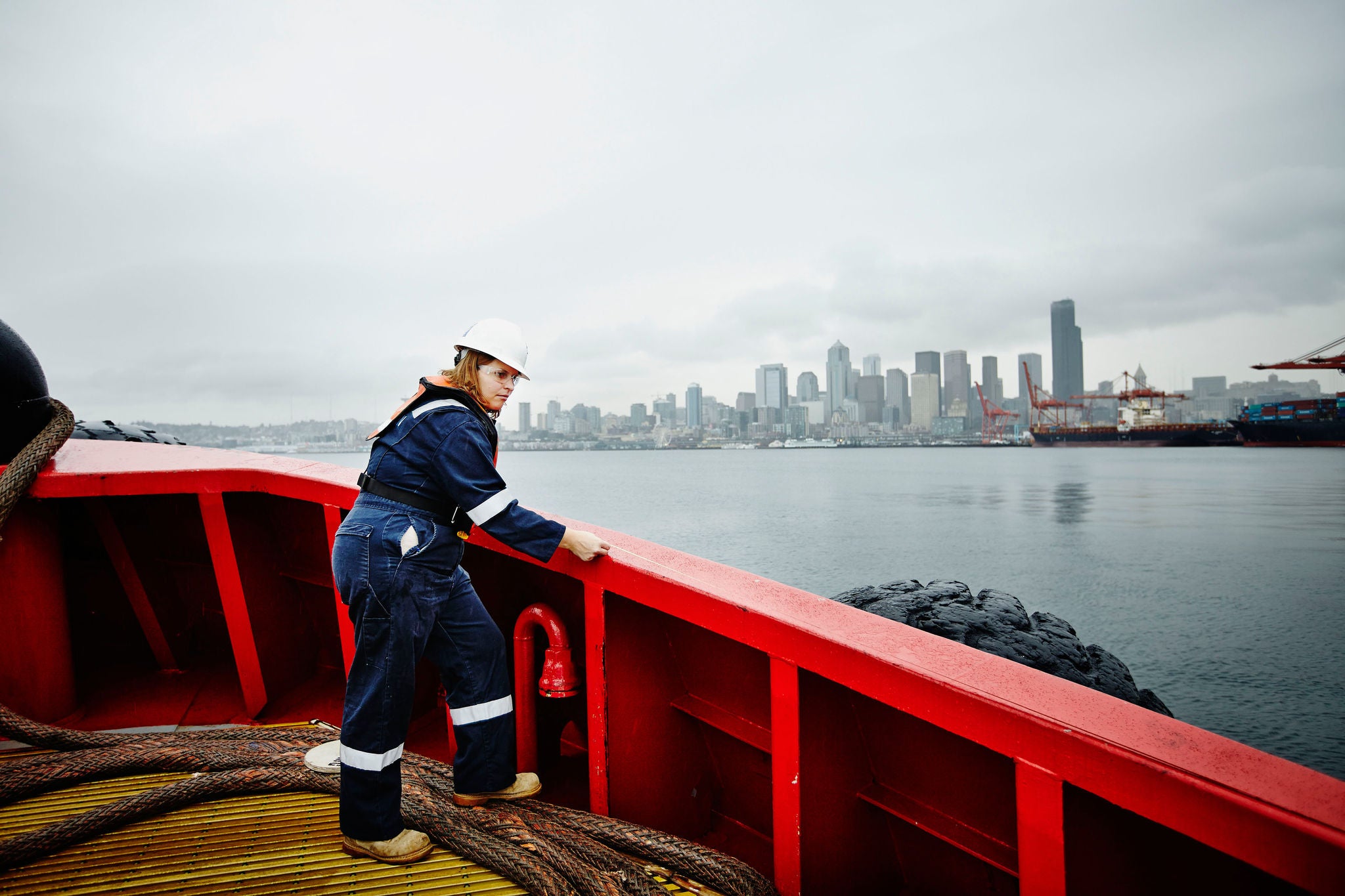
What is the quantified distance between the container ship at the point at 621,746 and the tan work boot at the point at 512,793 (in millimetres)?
68

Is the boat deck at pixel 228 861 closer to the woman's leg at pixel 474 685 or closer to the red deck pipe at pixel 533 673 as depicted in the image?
the woman's leg at pixel 474 685

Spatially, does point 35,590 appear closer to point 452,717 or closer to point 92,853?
point 92,853

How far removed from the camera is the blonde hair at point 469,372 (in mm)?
2357

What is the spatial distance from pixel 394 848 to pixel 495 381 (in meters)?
1.43

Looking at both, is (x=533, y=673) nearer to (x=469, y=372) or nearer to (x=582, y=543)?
(x=582, y=543)

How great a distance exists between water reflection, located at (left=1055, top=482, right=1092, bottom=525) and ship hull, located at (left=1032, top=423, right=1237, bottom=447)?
172ft

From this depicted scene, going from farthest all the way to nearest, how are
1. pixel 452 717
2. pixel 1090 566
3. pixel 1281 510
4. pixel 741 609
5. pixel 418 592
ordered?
pixel 1281 510 → pixel 1090 566 → pixel 452 717 → pixel 418 592 → pixel 741 609

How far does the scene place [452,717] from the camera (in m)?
2.31

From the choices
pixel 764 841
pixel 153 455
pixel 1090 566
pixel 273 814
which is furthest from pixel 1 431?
pixel 1090 566

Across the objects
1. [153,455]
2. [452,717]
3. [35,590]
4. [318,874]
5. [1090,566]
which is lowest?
[1090,566]

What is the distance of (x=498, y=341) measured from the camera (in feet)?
7.76

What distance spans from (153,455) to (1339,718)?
11.3 metres

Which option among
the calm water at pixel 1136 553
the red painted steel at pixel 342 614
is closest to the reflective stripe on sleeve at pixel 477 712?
the red painted steel at pixel 342 614

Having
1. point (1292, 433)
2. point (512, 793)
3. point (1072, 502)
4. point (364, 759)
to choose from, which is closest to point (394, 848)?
point (364, 759)
